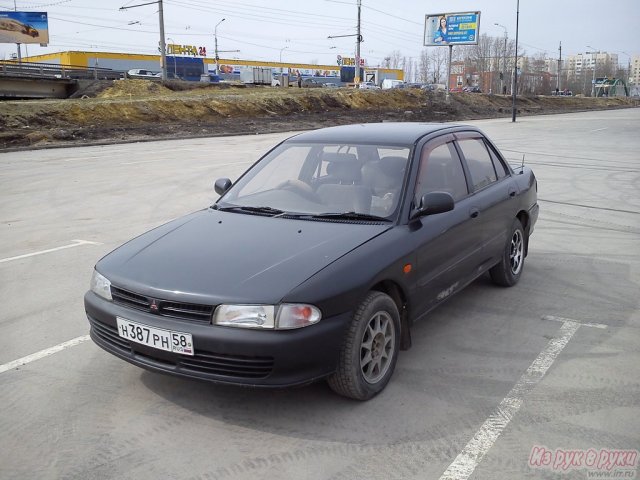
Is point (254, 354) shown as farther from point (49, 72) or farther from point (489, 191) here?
point (49, 72)

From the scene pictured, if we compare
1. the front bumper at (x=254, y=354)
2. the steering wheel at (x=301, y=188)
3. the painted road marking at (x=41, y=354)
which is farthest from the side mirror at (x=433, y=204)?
the painted road marking at (x=41, y=354)

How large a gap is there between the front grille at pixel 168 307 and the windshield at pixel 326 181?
125 centimetres

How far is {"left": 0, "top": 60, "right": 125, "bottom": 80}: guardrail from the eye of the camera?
3697 cm

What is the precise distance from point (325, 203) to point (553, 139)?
22677 mm

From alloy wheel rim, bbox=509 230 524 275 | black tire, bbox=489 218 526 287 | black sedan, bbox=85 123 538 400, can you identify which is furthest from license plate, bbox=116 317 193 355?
alloy wheel rim, bbox=509 230 524 275

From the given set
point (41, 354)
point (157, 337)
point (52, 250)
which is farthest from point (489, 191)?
point (52, 250)

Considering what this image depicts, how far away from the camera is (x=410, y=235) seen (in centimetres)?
389

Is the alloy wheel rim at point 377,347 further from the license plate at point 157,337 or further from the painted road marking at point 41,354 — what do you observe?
the painted road marking at point 41,354

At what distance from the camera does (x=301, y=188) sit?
4504mm

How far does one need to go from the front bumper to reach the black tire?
106 inches

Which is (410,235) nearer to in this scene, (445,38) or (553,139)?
(553,139)

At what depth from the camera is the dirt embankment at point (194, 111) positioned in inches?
1001

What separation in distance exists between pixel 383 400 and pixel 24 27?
63004 mm

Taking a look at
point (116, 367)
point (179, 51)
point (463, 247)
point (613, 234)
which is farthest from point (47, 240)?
point (179, 51)
